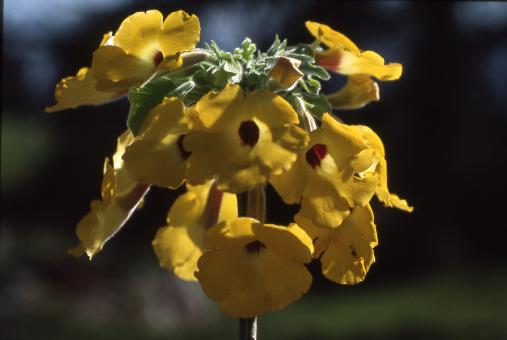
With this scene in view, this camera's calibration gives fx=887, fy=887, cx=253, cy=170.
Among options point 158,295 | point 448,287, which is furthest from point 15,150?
point 448,287

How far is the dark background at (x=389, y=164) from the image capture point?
8570 mm

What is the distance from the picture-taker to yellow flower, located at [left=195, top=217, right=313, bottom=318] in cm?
113

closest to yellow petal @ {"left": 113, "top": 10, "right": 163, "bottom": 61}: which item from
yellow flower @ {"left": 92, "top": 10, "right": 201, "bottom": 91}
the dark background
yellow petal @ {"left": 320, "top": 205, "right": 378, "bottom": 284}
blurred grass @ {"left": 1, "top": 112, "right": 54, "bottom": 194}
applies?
yellow flower @ {"left": 92, "top": 10, "right": 201, "bottom": 91}

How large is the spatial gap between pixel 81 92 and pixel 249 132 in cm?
31

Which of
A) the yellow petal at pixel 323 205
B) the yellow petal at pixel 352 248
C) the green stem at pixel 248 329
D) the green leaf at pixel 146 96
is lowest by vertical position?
the green stem at pixel 248 329

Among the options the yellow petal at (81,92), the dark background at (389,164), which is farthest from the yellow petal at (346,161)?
the dark background at (389,164)

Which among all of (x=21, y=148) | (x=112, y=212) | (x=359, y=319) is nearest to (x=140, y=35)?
(x=112, y=212)

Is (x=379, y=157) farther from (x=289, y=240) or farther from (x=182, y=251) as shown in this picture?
(x=182, y=251)

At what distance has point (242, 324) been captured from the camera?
3.82 ft

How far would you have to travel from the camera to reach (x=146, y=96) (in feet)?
3.90

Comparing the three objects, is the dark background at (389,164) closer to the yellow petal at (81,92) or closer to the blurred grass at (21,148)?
the blurred grass at (21,148)

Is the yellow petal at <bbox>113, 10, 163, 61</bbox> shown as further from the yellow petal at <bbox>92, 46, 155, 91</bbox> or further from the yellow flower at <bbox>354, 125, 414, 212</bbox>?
the yellow flower at <bbox>354, 125, 414, 212</bbox>

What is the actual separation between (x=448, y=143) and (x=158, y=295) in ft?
13.7

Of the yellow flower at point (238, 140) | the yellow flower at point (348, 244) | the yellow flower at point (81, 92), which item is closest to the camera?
the yellow flower at point (238, 140)
